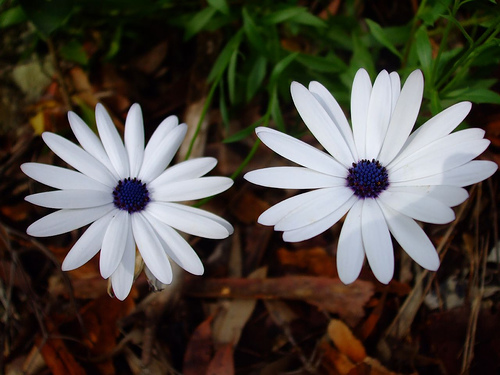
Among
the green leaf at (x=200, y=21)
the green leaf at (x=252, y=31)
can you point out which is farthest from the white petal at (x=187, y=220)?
the green leaf at (x=200, y=21)

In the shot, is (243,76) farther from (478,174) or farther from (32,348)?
(32,348)

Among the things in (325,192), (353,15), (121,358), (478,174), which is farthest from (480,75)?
(121,358)

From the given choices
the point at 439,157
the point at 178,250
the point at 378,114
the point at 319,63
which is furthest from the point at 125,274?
the point at 319,63

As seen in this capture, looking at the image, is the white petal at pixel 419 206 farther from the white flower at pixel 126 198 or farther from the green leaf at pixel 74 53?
the green leaf at pixel 74 53

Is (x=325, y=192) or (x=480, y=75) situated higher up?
(x=480, y=75)

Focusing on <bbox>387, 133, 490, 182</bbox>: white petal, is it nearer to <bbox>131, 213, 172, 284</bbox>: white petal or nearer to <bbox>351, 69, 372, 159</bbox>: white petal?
<bbox>351, 69, 372, 159</bbox>: white petal

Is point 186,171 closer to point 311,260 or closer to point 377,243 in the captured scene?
point 377,243
